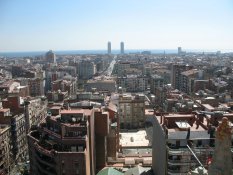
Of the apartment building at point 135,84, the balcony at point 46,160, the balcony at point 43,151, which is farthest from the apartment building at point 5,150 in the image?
the apartment building at point 135,84

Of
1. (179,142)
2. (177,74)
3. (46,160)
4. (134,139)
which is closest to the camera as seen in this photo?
(179,142)

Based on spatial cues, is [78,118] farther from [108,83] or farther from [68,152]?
[108,83]

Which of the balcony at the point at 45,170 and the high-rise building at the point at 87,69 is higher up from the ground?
the high-rise building at the point at 87,69

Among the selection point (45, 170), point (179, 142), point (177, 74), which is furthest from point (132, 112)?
point (177, 74)

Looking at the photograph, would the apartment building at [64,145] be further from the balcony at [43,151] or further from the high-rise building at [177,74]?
the high-rise building at [177,74]

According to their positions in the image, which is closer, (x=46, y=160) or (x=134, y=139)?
(x=46, y=160)

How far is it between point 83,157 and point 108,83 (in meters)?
65.2

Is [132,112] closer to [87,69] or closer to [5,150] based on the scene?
[5,150]

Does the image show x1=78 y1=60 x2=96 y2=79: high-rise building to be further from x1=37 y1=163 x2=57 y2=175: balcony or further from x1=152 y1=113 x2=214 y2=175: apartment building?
x1=152 y1=113 x2=214 y2=175: apartment building

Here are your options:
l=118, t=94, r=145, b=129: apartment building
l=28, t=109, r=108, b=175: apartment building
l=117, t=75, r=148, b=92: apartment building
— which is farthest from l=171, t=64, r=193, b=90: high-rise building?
l=28, t=109, r=108, b=175: apartment building

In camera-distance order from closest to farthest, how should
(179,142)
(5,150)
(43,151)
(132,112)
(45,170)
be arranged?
(179,142)
(43,151)
(45,170)
(5,150)
(132,112)

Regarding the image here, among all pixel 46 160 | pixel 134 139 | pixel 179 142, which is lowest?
pixel 134 139

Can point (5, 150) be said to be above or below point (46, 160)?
below

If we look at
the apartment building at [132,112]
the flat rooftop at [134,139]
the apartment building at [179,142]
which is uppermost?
the apartment building at [179,142]
